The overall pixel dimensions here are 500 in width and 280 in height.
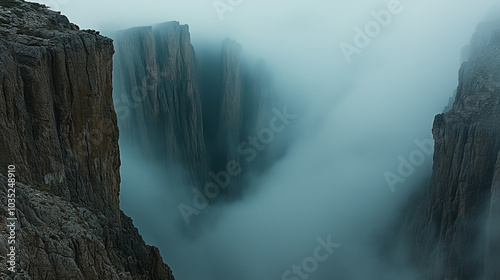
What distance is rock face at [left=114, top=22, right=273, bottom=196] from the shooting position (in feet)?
137

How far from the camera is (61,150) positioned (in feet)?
54.1

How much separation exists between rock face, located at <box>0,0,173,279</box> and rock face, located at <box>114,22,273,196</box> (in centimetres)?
2166

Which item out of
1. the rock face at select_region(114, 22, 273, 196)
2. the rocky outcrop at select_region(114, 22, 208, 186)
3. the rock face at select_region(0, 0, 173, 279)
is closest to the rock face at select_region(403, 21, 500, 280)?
the rock face at select_region(0, 0, 173, 279)

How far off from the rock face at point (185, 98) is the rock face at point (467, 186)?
2127cm

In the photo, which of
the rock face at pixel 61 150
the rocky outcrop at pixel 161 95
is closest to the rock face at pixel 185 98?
the rocky outcrop at pixel 161 95

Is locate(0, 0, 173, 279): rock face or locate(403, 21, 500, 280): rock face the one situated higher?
Result: locate(0, 0, 173, 279): rock face

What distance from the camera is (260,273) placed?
40.6 metres

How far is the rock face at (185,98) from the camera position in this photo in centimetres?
4162

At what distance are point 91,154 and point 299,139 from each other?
130 feet

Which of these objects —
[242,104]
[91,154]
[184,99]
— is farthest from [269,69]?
[91,154]

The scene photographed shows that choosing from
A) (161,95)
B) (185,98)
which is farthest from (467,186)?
(161,95)

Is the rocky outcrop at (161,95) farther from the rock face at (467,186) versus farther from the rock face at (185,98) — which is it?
the rock face at (467,186)

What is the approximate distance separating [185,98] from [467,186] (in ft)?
84.5

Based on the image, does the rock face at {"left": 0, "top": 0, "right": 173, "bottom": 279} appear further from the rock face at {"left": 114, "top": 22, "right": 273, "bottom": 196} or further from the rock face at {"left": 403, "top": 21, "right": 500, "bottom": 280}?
the rock face at {"left": 114, "top": 22, "right": 273, "bottom": 196}
